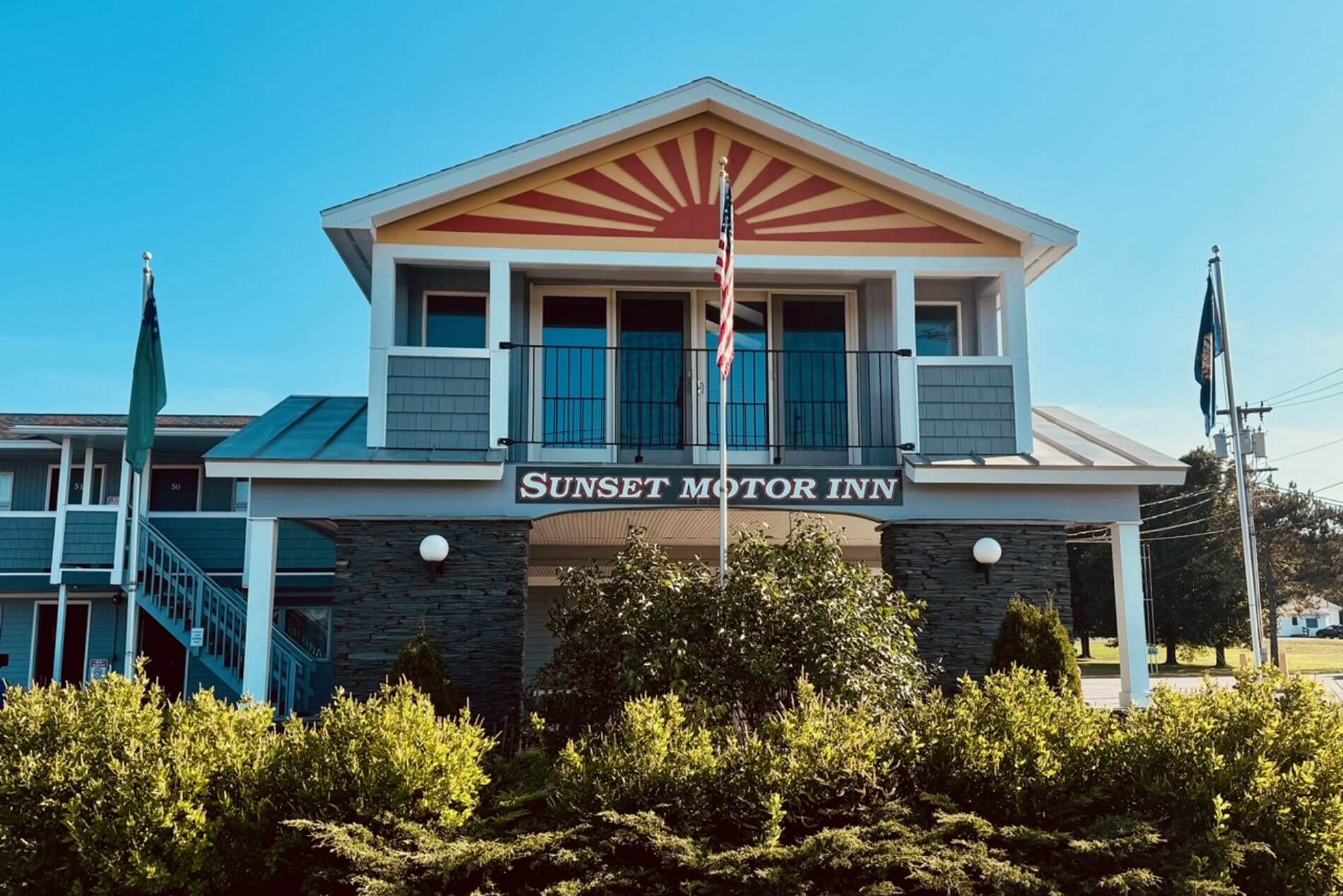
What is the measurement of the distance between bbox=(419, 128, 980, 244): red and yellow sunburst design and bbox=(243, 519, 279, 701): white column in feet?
11.4

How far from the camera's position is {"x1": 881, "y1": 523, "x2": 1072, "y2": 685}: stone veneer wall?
978cm

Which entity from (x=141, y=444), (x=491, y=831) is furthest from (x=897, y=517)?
(x=141, y=444)

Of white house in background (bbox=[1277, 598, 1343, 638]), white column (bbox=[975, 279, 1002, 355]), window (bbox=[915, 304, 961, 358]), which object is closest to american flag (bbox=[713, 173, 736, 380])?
window (bbox=[915, 304, 961, 358])

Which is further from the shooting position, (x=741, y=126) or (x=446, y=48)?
(x=446, y=48)

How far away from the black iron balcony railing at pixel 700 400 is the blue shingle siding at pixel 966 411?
0.70m

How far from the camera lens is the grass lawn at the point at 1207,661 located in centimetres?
3581

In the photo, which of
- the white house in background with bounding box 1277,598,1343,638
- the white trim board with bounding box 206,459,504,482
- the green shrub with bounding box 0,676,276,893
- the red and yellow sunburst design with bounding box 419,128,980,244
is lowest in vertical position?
the white house in background with bounding box 1277,598,1343,638

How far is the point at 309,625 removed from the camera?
1816 cm

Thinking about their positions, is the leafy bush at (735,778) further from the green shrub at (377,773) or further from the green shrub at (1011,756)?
the green shrub at (377,773)

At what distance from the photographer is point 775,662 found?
7242 mm

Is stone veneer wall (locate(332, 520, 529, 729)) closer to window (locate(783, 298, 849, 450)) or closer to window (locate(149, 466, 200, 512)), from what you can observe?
window (locate(783, 298, 849, 450))

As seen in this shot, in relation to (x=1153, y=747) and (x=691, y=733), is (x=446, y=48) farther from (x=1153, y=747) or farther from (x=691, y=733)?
(x=1153, y=747)

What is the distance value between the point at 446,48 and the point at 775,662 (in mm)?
8170

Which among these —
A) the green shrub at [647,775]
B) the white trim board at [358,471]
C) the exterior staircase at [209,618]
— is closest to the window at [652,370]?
the white trim board at [358,471]
